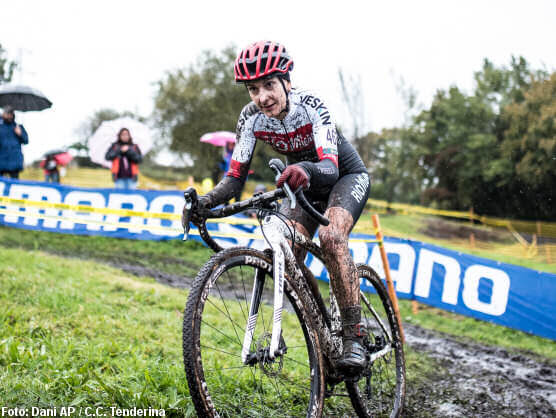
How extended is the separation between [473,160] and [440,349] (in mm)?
38471

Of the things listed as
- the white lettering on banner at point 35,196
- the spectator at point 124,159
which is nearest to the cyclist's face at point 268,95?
the spectator at point 124,159

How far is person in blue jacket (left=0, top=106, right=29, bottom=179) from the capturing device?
1045 cm

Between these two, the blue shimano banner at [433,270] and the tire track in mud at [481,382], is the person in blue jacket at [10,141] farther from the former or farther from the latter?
the tire track in mud at [481,382]

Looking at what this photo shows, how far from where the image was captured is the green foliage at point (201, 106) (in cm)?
4362

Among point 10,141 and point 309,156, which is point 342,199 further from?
point 10,141

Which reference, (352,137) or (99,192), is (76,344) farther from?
(352,137)

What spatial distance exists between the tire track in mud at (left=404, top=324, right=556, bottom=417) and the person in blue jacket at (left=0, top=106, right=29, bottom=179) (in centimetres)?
900

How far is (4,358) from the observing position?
376 centimetres

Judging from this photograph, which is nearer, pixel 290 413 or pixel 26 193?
pixel 290 413

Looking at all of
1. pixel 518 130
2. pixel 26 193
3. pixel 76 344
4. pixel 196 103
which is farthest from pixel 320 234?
pixel 196 103

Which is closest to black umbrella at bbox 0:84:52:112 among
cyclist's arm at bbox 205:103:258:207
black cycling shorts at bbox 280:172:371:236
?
cyclist's arm at bbox 205:103:258:207

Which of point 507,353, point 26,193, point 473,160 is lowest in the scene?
point 507,353

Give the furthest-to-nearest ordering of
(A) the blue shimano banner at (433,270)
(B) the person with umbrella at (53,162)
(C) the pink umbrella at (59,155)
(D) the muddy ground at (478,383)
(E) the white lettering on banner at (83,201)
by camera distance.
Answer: (B) the person with umbrella at (53,162) → (C) the pink umbrella at (59,155) → (E) the white lettering on banner at (83,201) → (A) the blue shimano banner at (433,270) → (D) the muddy ground at (478,383)

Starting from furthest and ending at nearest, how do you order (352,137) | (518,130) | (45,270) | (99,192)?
(518,130)
(352,137)
(99,192)
(45,270)
